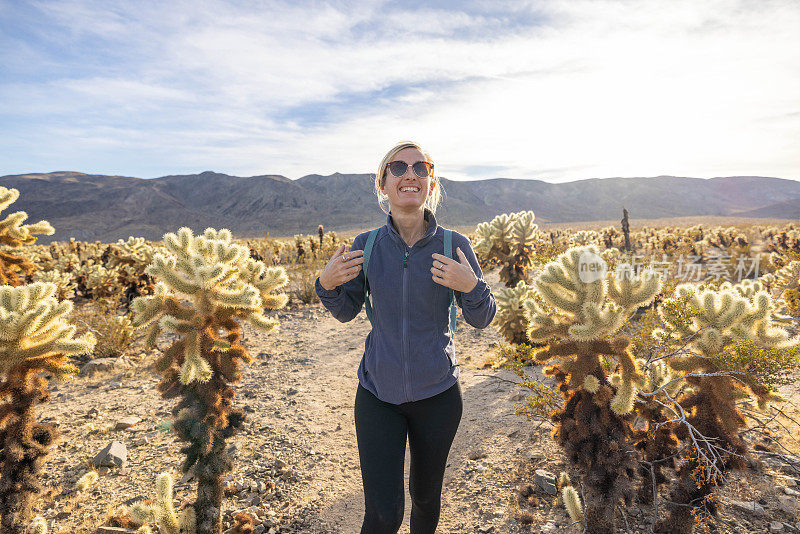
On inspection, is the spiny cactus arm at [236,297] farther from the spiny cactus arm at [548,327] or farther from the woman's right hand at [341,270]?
the spiny cactus arm at [548,327]

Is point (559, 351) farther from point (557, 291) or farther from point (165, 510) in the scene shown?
point (165, 510)

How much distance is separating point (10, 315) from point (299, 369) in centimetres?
431

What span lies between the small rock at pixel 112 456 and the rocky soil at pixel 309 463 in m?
0.03

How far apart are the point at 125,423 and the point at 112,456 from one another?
0.83 meters

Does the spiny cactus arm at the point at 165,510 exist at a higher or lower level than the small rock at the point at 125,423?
higher

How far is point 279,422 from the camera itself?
471cm

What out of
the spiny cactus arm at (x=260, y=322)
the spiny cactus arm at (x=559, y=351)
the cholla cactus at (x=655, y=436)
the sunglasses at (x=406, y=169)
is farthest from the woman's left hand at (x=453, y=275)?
the cholla cactus at (x=655, y=436)

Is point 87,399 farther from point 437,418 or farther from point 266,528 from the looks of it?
point 437,418

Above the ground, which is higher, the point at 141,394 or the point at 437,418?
the point at 437,418

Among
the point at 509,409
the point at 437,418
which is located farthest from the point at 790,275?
the point at 437,418

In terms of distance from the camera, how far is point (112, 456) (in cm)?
367

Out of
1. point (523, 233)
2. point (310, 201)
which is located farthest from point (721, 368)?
point (310, 201)

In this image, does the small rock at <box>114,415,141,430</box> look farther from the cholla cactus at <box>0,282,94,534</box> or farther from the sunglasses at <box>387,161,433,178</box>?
the sunglasses at <box>387,161,433,178</box>

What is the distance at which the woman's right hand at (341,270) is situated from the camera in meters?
2.15
